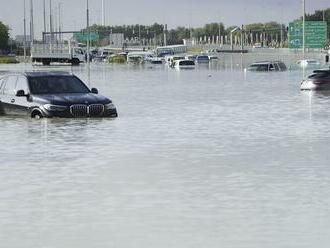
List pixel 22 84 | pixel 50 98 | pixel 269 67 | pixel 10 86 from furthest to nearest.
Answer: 1. pixel 269 67
2. pixel 10 86
3. pixel 22 84
4. pixel 50 98

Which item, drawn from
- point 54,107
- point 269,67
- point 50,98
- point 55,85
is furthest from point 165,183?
point 269,67

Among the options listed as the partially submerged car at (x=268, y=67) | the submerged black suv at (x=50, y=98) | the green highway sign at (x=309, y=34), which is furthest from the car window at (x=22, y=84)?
the green highway sign at (x=309, y=34)

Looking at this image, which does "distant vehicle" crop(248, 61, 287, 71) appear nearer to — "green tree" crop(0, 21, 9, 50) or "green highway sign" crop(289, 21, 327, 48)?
"green highway sign" crop(289, 21, 327, 48)

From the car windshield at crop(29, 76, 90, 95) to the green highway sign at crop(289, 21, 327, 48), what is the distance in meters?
77.6

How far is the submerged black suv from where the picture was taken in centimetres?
2444

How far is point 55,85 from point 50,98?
1.26 meters

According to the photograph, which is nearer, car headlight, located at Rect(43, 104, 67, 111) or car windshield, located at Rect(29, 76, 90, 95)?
car headlight, located at Rect(43, 104, 67, 111)

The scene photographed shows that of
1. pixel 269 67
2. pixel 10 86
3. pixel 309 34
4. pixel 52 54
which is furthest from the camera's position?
pixel 52 54

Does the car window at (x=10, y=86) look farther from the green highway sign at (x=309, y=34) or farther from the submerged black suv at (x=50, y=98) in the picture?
the green highway sign at (x=309, y=34)

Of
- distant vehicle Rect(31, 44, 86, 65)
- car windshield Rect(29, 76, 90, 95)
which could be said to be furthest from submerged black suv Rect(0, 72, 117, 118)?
distant vehicle Rect(31, 44, 86, 65)

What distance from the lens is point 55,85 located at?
2586 cm

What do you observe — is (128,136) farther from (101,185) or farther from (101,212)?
(101,212)

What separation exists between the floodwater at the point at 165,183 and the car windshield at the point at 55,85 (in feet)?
3.76

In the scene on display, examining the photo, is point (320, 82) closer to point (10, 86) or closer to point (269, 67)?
point (10, 86)
